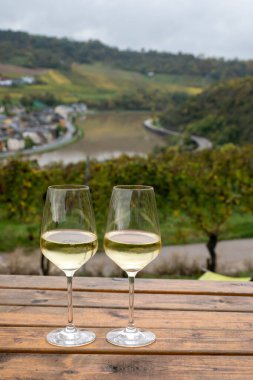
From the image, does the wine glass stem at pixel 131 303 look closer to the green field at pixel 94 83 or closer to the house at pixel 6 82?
the house at pixel 6 82

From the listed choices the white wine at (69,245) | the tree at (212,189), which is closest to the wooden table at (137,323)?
the white wine at (69,245)

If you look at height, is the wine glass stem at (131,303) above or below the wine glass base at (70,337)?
above

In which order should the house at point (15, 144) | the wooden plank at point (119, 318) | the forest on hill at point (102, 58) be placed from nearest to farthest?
the wooden plank at point (119, 318), the house at point (15, 144), the forest on hill at point (102, 58)

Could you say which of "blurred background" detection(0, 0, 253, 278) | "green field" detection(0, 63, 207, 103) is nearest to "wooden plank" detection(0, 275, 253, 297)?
A: "blurred background" detection(0, 0, 253, 278)

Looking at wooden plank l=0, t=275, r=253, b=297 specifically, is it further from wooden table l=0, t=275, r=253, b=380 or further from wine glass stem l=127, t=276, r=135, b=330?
wine glass stem l=127, t=276, r=135, b=330

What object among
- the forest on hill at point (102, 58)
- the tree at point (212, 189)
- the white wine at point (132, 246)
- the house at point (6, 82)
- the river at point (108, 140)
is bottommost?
the tree at point (212, 189)

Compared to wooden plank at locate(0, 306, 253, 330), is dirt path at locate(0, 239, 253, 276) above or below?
below

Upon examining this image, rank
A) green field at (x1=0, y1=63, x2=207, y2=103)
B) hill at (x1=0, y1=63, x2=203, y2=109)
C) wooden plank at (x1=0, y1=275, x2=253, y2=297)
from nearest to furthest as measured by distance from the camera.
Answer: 1. wooden plank at (x1=0, y1=275, x2=253, y2=297)
2. green field at (x1=0, y1=63, x2=207, y2=103)
3. hill at (x1=0, y1=63, x2=203, y2=109)

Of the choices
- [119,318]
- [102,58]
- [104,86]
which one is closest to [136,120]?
[104,86]
